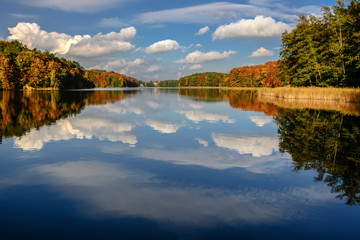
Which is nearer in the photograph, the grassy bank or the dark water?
the dark water

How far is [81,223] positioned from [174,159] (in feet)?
17.4

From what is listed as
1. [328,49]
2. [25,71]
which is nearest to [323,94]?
[328,49]

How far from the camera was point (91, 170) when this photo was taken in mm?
8859

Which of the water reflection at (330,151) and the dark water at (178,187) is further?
the water reflection at (330,151)

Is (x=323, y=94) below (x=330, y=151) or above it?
above

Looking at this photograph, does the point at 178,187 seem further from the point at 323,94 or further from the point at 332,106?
the point at 323,94

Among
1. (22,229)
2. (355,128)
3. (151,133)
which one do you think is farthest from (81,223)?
(355,128)

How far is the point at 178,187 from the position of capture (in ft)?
24.2

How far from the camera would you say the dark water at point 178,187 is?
5.28 metres

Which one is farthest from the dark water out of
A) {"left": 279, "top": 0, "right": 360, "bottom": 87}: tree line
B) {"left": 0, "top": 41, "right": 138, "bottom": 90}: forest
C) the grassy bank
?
{"left": 0, "top": 41, "right": 138, "bottom": 90}: forest

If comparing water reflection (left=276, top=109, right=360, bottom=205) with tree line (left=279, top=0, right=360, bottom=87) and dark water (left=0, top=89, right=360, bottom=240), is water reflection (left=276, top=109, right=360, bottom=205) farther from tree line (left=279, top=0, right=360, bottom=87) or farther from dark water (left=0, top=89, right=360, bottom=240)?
tree line (left=279, top=0, right=360, bottom=87)

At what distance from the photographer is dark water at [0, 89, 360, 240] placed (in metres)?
5.28

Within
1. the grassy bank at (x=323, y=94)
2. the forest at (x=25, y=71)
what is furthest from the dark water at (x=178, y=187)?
the forest at (x=25, y=71)

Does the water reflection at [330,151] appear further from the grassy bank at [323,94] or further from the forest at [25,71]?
the forest at [25,71]
